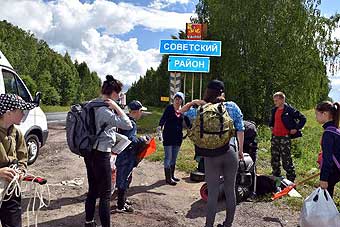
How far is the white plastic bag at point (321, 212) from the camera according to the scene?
4445 mm

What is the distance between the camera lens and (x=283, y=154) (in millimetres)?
7754

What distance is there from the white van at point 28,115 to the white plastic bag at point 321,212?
6.19m

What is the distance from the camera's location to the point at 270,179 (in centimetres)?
696

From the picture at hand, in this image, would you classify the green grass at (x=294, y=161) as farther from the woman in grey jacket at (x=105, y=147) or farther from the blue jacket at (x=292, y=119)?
the woman in grey jacket at (x=105, y=147)

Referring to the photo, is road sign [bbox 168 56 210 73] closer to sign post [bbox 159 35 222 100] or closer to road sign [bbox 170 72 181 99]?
sign post [bbox 159 35 222 100]

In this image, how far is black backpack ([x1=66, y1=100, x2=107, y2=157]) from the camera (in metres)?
4.62

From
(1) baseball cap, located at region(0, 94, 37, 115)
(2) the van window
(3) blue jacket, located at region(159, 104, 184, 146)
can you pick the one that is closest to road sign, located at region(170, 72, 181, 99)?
(2) the van window

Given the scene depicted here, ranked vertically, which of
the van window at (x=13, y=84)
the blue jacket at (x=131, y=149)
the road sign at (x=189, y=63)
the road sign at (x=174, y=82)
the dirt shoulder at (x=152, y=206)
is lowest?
the dirt shoulder at (x=152, y=206)

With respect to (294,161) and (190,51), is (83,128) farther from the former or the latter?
(294,161)

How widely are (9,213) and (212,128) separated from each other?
2381 millimetres

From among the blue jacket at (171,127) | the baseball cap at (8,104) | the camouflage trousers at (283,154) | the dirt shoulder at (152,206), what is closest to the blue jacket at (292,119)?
the camouflage trousers at (283,154)

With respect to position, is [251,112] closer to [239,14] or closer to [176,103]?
[239,14]

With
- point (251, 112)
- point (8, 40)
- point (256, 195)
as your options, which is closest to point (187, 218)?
point (256, 195)

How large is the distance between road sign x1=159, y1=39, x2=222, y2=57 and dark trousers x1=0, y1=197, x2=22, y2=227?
30.7 ft
